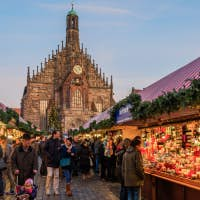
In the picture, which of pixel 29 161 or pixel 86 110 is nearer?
pixel 29 161

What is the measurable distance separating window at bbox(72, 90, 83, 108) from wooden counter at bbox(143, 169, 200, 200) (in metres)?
58.4

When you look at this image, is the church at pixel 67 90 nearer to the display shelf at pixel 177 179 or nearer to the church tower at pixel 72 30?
the church tower at pixel 72 30

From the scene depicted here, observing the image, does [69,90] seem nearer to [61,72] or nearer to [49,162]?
[61,72]

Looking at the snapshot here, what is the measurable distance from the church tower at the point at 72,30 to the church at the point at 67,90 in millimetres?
1784

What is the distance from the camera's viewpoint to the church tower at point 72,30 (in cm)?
7669

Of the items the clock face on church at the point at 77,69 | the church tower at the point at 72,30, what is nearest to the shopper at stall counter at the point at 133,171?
the clock face on church at the point at 77,69

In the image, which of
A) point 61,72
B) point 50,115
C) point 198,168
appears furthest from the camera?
point 61,72

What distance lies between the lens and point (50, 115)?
65.9 m

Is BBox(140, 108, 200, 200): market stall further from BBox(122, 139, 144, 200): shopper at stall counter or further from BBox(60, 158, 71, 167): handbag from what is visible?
BBox(60, 158, 71, 167): handbag

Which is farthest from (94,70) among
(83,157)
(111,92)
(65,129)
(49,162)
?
(49,162)

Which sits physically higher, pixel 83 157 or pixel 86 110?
pixel 86 110

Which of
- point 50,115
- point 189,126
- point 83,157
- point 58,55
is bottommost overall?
point 83,157

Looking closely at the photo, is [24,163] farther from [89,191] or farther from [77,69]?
[77,69]

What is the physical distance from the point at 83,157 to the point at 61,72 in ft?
187
